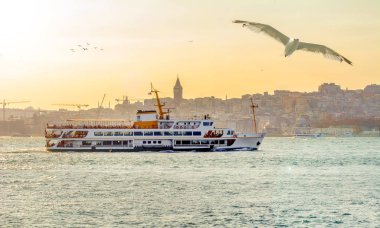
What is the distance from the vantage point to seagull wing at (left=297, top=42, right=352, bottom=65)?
24062 millimetres

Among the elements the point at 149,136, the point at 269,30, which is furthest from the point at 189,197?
the point at 149,136

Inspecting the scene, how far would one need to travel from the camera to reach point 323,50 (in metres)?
25.0

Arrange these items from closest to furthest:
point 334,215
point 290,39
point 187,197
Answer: point 290,39 < point 334,215 < point 187,197

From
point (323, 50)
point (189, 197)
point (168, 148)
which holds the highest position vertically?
point (323, 50)

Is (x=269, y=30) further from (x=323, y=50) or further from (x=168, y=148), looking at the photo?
(x=168, y=148)

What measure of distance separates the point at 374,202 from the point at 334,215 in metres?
5.83

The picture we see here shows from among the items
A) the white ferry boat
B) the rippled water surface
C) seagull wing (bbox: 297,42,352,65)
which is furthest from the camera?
the white ferry boat

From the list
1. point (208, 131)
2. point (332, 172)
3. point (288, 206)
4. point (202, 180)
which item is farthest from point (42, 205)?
point (208, 131)

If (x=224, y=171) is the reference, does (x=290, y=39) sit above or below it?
above

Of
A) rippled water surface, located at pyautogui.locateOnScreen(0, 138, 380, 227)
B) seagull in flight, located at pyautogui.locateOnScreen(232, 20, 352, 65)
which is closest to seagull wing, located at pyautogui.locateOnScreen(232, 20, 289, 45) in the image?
seagull in flight, located at pyautogui.locateOnScreen(232, 20, 352, 65)

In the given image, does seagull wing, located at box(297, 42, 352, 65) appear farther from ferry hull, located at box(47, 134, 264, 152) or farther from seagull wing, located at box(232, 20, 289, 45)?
ferry hull, located at box(47, 134, 264, 152)

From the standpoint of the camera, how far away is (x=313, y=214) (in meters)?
36.8

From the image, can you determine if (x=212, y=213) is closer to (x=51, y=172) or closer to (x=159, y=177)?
(x=159, y=177)

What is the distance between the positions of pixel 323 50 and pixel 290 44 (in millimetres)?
1192
